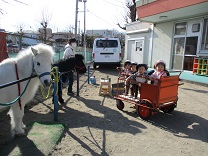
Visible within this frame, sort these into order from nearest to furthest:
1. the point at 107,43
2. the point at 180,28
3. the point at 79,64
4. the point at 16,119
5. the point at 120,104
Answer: the point at 16,119, the point at 120,104, the point at 79,64, the point at 180,28, the point at 107,43

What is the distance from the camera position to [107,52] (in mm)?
12578

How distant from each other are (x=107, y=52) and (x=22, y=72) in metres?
9.71

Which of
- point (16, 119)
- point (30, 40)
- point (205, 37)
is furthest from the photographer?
point (30, 40)

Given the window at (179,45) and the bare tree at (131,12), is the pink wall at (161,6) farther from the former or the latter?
the bare tree at (131,12)

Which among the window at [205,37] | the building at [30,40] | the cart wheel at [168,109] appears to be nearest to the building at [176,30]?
the window at [205,37]

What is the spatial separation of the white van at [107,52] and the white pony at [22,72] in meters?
9.56

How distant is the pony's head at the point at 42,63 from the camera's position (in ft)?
9.82

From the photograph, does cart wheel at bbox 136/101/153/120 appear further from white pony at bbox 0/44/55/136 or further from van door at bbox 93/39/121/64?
van door at bbox 93/39/121/64

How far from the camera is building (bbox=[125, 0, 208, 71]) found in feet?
26.8

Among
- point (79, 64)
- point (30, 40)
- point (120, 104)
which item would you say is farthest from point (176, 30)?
point (30, 40)

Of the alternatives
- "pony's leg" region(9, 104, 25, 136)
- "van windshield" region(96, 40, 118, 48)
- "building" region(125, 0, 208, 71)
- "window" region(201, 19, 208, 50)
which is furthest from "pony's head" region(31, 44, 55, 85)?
"van windshield" region(96, 40, 118, 48)

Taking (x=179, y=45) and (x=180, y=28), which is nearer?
(x=180, y=28)

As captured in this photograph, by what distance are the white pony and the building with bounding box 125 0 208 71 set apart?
656 centimetres

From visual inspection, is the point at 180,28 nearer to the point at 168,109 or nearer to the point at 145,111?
the point at 168,109
